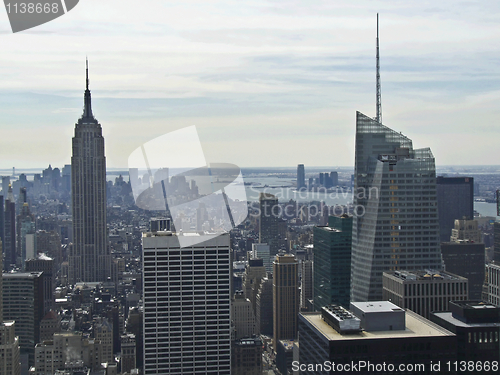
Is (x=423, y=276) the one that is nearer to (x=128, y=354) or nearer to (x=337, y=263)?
(x=337, y=263)

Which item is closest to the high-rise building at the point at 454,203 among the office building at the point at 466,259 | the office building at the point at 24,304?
the office building at the point at 466,259

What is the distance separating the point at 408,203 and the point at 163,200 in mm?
6634

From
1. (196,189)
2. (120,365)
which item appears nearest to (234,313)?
(120,365)

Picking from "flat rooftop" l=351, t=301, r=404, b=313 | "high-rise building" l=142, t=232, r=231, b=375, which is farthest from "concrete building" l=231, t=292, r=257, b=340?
"flat rooftop" l=351, t=301, r=404, b=313

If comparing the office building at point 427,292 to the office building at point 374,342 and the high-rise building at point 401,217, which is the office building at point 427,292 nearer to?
the high-rise building at point 401,217

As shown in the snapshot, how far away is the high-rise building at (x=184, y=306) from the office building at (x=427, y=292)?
4.60 m

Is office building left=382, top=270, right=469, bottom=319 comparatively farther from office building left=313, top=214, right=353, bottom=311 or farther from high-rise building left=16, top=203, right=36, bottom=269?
high-rise building left=16, top=203, right=36, bottom=269

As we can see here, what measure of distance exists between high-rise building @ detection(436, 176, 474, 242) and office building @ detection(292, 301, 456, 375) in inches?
851

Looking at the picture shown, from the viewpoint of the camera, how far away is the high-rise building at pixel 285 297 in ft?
82.5

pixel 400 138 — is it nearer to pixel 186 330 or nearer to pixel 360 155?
pixel 360 155


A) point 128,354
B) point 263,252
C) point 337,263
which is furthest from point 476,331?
point 263,252

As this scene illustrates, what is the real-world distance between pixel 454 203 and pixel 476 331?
23512 mm

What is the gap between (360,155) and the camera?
Result: 661 inches

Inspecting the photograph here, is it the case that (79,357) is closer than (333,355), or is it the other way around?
(333,355)
